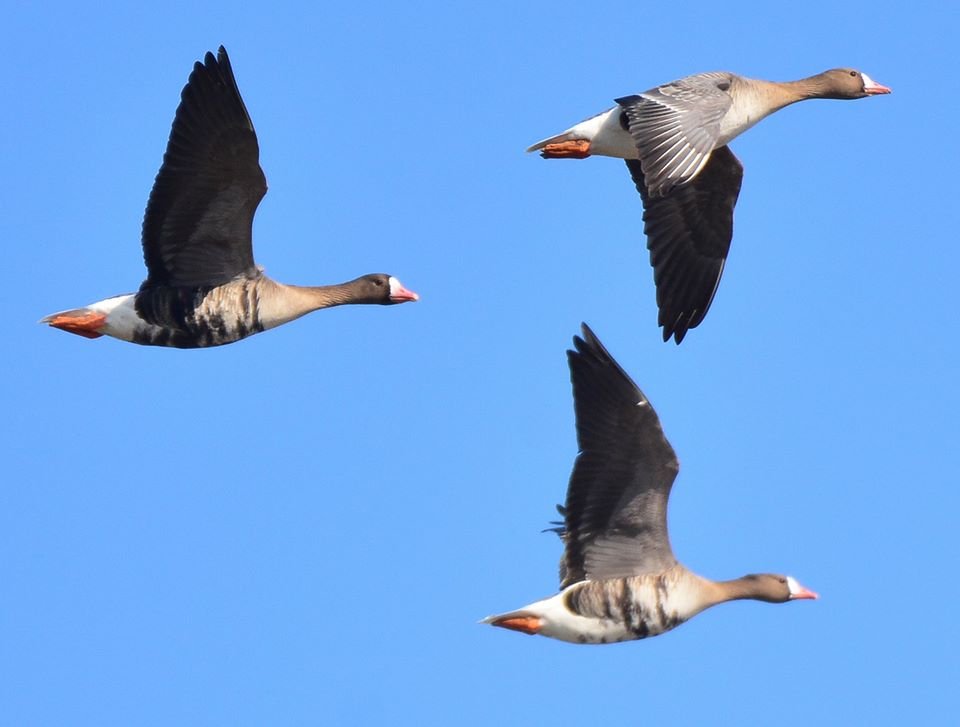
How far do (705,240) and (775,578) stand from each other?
10.4ft

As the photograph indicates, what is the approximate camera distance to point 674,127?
43.9ft

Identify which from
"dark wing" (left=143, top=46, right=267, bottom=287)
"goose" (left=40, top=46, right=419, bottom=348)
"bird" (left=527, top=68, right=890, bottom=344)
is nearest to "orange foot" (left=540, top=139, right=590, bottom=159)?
"bird" (left=527, top=68, right=890, bottom=344)

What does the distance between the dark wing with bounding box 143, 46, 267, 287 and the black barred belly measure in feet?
0.39

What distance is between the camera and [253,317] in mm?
14266

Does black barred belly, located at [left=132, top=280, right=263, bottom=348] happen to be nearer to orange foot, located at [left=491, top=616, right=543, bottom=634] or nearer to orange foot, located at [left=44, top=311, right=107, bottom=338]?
orange foot, located at [left=44, top=311, right=107, bottom=338]

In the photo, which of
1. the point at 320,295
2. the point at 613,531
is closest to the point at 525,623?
the point at 613,531

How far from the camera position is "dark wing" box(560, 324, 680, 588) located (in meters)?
13.4

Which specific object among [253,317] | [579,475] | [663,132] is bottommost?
[579,475]

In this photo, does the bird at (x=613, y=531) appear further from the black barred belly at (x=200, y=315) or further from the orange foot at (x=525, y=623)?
the black barred belly at (x=200, y=315)

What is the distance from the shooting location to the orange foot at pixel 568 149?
15398mm

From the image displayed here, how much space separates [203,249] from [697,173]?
13.3 feet

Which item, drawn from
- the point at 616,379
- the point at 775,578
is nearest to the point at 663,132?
the point at 616,379

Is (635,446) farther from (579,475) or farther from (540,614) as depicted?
(540,614)

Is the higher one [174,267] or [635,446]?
[174,267]
